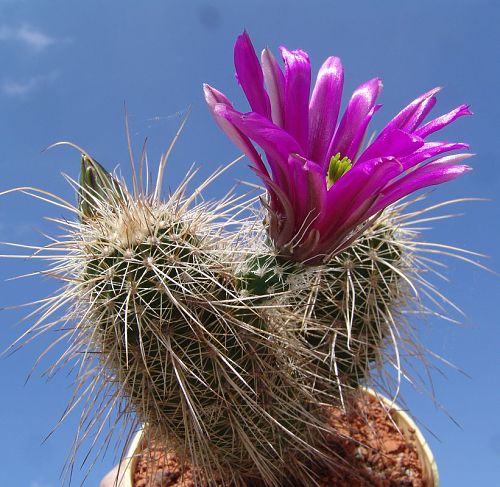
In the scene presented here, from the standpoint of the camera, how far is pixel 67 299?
125cm

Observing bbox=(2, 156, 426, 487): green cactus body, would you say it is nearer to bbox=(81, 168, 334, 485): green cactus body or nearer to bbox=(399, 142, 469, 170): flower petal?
bbox=(81, 168, 334, 485): green cactus body

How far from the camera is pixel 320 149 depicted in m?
1.10

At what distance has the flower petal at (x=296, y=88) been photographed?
1.03 m

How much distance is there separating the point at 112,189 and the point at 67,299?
0.25 m

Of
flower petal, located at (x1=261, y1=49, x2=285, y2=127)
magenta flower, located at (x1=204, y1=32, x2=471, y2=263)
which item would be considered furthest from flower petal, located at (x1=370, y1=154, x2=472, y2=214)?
flower petal, located at (x1=261, y1=49, x2=285, y2=127)

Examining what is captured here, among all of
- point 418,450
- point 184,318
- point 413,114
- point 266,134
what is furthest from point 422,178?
point 418,450

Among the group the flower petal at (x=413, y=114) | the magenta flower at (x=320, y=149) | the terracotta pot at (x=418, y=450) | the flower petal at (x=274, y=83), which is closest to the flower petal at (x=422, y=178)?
the magenta flower at (x=320, y=149)

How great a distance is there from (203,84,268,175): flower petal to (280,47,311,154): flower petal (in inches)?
3.2

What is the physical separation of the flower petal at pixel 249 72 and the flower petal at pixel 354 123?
7.2 inches

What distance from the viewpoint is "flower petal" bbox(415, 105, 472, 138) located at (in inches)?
40.8

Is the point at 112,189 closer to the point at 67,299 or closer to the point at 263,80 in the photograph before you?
the point at 67,299

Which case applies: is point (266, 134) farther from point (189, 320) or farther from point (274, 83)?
point (189, 320)

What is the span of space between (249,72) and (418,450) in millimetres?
1265

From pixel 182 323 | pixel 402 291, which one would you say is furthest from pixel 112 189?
pixel 402 291
